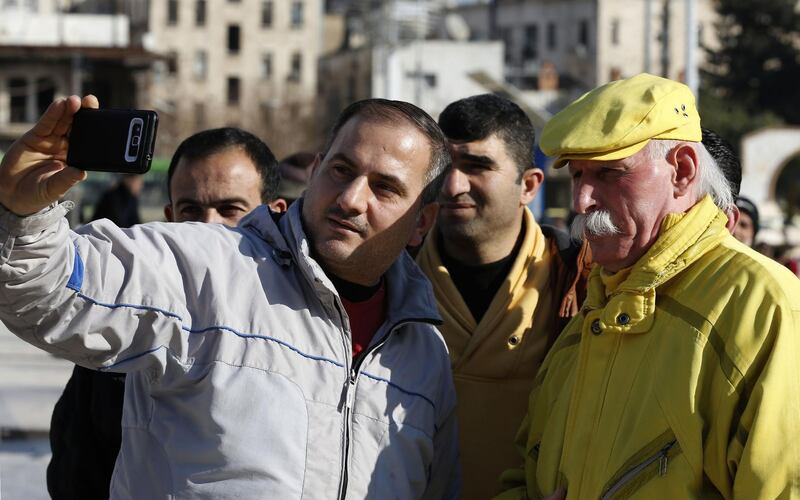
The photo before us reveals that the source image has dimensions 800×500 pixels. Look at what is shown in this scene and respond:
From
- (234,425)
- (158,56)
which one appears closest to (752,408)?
(234,425)

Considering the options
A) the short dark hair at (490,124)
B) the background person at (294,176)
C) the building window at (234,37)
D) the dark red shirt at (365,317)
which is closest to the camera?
the dark red shirt at (365,317)

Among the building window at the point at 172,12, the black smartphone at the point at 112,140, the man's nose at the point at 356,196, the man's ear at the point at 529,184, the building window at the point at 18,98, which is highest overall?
the black smartphone at the point at 112,140

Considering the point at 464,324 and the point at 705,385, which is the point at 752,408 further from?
the point at 464,324

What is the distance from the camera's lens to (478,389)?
418cm

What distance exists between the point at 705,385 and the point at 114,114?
4.60 ft

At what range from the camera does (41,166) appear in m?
2.57

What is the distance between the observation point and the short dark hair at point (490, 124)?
177 inches

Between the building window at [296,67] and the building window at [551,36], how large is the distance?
15576mm

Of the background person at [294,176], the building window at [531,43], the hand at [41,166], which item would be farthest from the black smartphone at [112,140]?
the building window at [531,43]

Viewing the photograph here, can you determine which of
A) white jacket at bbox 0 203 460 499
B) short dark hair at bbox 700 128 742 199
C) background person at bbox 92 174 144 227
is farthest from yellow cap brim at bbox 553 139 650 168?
background person at bbox 92 174 144 227

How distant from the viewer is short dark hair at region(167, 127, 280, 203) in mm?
4340

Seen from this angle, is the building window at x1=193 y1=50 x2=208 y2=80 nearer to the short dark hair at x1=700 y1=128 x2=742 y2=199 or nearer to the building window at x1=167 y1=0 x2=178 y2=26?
the building window at x1=167 y1=0 x2=178 y2=26

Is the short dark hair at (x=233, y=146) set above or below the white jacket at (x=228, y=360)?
above

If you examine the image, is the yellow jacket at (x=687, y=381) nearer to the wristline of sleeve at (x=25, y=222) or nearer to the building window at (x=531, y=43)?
the wristline of sleeve at (x=25, y=222)
